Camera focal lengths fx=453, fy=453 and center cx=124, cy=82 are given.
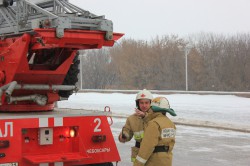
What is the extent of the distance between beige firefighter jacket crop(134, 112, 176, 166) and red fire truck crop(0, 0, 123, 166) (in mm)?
1275

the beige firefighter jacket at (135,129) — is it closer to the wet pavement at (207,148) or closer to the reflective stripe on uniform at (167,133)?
the reflective stripe on uniform at (167,133)

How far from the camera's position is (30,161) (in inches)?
221

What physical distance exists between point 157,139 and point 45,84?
2281mm

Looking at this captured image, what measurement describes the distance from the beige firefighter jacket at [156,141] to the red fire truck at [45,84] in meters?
1.27

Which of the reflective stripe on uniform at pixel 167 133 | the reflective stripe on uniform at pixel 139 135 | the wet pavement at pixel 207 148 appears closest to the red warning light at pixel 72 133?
the reflective stripe on uniform at pixel 139 135

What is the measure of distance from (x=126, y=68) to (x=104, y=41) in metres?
61.9

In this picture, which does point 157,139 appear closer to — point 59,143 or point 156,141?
point 156,141

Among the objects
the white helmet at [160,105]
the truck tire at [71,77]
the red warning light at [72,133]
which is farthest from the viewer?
the truck tire at [71,77]

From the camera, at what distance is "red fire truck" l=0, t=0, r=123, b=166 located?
18.6 ft

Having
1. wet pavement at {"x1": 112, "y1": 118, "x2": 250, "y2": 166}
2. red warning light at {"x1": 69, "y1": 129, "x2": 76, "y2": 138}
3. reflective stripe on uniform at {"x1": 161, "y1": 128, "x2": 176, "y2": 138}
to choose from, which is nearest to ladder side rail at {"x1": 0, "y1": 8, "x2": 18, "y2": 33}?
red warning light at {"x1": 69, "y1": 129, "x2": 76, "y2": 138}

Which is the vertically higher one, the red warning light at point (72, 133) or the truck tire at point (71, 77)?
the truck tire at point (71, 77)

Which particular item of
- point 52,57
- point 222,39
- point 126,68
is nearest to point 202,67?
point 222,39

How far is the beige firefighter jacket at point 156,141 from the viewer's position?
4.88m

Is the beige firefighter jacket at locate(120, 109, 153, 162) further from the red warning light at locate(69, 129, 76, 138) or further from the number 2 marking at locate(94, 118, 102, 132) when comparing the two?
the red warning light at locate(69, 129, 76, 138)
